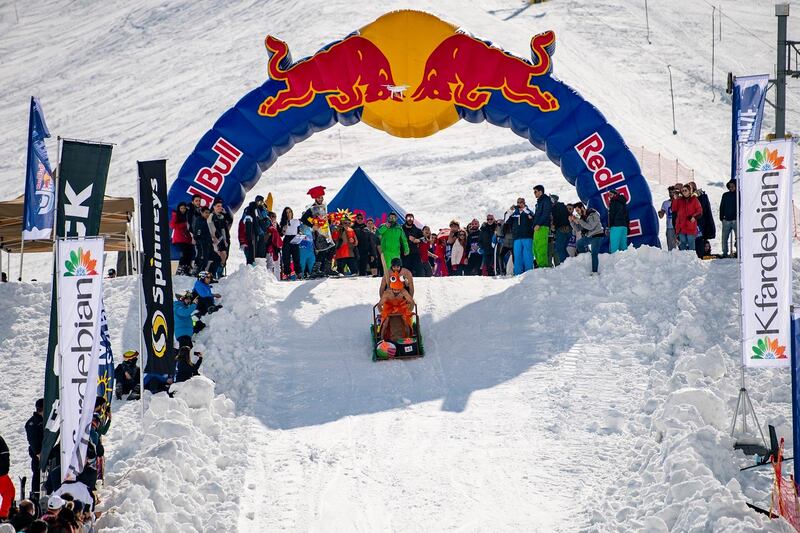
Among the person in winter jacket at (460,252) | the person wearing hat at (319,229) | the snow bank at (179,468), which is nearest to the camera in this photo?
the snow bank at (179,468)

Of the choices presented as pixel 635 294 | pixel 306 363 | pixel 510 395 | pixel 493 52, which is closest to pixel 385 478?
pixel 510 395

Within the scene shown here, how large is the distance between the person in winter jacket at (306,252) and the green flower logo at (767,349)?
9.37m

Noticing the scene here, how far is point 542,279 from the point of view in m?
16.9

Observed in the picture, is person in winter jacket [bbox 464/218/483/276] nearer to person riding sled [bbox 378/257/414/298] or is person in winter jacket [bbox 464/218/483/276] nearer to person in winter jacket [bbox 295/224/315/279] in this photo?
person in winter jacket [bbox 295/224/315/279]

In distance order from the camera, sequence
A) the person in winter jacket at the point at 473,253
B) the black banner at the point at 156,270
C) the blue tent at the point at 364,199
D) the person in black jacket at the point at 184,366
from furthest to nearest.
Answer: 1. the blue tent at the point at 364,199
2. the person in winter jacket at the point at 473,253
3. the person in black jacket at the point at 184,366
4. the black banner at the point at 156,270

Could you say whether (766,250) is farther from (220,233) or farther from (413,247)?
(220,233)

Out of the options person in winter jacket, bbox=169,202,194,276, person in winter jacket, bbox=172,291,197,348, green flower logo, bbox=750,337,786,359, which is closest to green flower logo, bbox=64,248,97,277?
person in winter jacket, bbox=172,291,197,348

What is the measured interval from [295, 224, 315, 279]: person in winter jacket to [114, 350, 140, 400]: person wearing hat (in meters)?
4.59

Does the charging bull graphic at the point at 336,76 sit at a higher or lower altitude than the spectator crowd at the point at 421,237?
higher

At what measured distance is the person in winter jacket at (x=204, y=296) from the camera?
1603 cm

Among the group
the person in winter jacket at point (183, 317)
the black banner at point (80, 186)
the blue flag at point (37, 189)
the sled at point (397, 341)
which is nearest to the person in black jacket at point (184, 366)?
the person in winter jacket at point (183, 317)

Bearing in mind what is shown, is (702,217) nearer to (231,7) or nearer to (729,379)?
(729,379)

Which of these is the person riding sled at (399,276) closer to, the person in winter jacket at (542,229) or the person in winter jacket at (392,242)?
the person in winter jacket at (392,242)

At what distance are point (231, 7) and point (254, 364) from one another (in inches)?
1784
